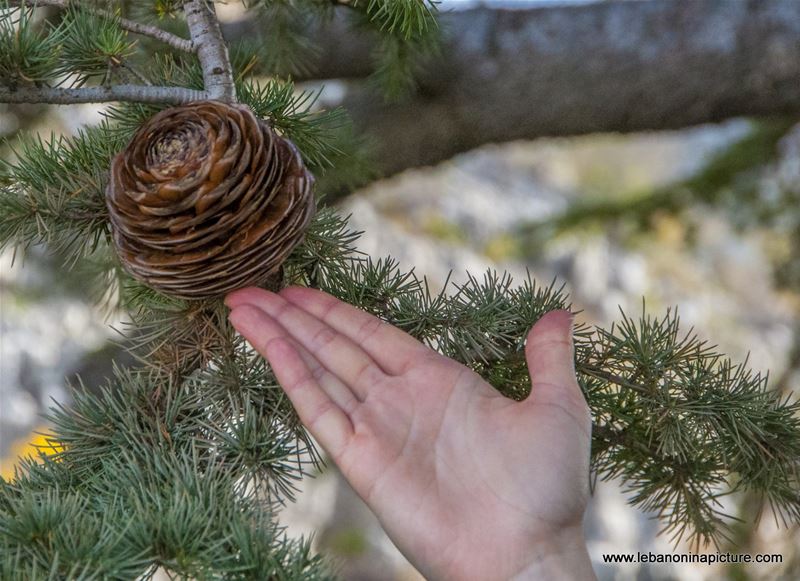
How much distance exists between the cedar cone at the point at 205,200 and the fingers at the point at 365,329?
0.09 m

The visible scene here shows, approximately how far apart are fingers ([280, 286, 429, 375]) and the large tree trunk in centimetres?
Answer: 66

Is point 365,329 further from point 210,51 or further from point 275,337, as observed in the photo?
point 210,51

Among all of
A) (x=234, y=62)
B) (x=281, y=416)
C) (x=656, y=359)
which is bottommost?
(x=281, y=416)

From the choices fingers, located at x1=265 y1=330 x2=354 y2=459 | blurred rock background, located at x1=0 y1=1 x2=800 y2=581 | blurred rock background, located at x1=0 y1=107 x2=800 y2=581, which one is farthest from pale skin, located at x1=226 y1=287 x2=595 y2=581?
blurred rock background, located at x1=0 y1=107 x2=800 y2=581

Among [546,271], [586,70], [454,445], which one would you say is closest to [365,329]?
[454,445]

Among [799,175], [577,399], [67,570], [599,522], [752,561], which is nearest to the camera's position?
[67,570]

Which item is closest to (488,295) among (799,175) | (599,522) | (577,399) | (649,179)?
(577,399)

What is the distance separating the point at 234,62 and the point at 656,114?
845mm

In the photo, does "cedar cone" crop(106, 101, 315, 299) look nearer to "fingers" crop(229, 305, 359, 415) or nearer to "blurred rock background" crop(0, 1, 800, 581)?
"fingers" crop(229, 305, 359, 415)

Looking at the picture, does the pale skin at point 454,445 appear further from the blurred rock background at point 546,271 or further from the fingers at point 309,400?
the blurred rock background at point 546,271

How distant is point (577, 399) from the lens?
2.29 ft

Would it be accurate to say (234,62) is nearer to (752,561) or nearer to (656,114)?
(656,114)

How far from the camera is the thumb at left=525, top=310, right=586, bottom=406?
69 cm

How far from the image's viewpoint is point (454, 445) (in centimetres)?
73
